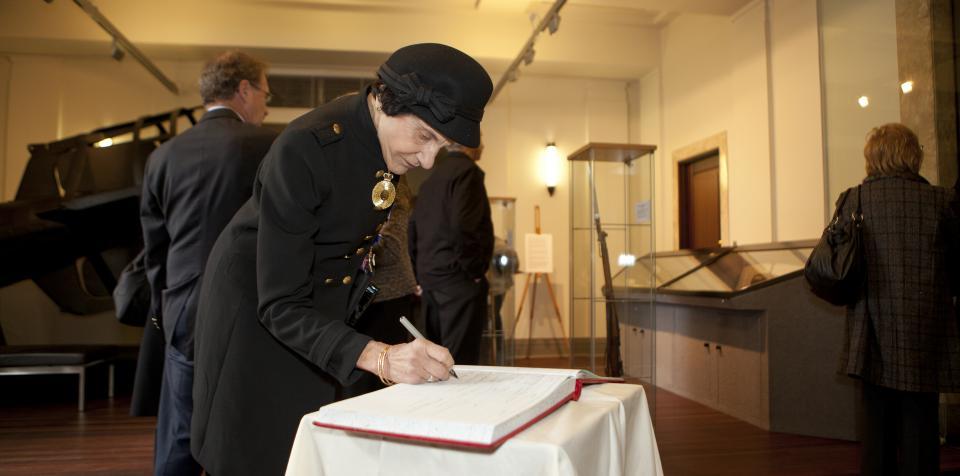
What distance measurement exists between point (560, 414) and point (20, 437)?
4.38 meters

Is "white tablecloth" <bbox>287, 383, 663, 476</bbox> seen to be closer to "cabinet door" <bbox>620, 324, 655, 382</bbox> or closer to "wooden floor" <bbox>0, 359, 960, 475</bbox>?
"wooden floor" <bbox>0, 359, 960, 475</bbox>

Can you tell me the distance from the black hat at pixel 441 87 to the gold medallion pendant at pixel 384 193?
0.60 feet

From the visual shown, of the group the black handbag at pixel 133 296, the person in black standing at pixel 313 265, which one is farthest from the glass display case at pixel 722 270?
the person in black standing at pixel 313 265

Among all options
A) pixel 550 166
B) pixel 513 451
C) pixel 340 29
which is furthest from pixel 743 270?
pixel 340 29

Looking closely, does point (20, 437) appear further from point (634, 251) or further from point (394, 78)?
point (394, 78)

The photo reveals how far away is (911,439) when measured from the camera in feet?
8.06

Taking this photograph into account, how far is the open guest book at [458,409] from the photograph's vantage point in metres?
0.74

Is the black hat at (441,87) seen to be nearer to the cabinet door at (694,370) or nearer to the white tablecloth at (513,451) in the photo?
the white tablecloth at (513,451)

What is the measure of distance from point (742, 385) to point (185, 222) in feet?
11.7

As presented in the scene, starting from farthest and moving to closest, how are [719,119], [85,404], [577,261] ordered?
[719,119] < [85,404] < [577,261]

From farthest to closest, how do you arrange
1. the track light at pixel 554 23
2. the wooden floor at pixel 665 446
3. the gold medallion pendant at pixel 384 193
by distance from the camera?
the track light at pixel 554 23 < the wooden floor at pixel 665 446 < the gold medallion pendant at pixel 384 193

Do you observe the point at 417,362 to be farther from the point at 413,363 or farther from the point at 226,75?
the point at 226,75

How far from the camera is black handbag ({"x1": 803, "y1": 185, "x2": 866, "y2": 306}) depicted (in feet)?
8.21

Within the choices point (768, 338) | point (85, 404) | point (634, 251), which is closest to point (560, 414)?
point (634, 251)
